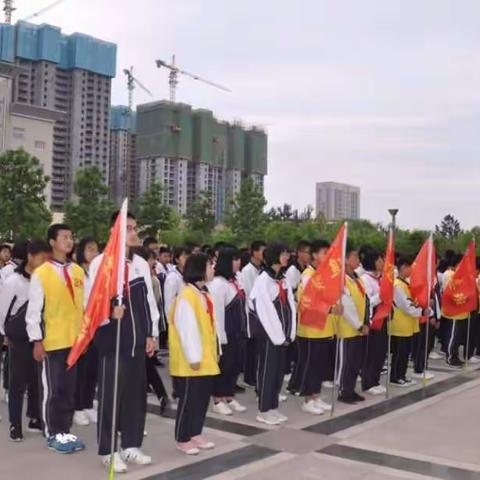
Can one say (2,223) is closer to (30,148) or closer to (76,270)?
(76,270)

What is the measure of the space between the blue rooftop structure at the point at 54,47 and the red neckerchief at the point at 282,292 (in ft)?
214

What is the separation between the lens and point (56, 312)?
4945mm

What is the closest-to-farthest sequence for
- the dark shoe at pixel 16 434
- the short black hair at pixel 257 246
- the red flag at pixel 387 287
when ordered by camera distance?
the dark shoe at pixel 16 434, the short black hair at pixel 257 246, the red flag at pixel 387 287

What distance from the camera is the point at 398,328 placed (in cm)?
778

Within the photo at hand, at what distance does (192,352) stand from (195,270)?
637 mm

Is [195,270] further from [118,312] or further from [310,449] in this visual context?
[310,449]

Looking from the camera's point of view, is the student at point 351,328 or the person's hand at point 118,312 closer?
the person's hand at point 118,312

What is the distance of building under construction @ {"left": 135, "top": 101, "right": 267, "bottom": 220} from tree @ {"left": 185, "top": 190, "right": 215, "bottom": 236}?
17103 mm

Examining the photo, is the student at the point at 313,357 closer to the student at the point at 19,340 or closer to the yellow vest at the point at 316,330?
the yellow vest at the point at 316,330

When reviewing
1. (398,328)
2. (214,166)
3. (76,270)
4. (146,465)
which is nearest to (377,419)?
(398,328)

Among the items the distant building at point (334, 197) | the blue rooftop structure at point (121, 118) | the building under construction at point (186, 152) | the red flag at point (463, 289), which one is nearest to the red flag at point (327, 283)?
the red flag at point (463, 289)

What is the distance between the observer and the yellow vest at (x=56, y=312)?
16.1ft

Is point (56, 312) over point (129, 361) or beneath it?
over

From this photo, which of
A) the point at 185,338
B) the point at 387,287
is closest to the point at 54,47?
the point at 387,287
